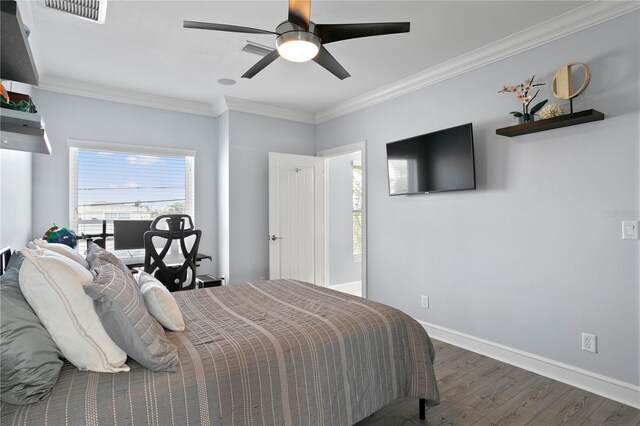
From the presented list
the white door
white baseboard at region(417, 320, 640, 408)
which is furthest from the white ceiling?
white baseboard at region(417, 320, 640, 408)

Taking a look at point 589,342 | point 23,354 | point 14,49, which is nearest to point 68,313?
point 23,354

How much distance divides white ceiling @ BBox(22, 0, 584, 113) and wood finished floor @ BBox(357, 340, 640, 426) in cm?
277

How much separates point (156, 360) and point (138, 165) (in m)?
3.65

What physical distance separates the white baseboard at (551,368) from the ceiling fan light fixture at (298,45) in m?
2.89

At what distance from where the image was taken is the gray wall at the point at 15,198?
226 cm

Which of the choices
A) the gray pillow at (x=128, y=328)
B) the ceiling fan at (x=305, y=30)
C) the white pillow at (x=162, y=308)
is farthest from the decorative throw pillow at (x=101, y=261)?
the ceiling fan at (x=305, y=30)

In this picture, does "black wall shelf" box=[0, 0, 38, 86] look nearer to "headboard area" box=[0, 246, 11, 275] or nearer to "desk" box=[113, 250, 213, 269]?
"headboard area" box=[0, 246, 11, 275]

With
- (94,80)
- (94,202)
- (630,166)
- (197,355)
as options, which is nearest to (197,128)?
(94,80)

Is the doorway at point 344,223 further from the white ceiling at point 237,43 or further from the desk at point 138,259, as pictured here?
the desk at point 138,259

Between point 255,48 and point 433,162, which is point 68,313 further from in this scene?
point 433,162

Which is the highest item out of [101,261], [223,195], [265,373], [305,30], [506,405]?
[305,30]

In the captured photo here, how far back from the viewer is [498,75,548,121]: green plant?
281 centimetres

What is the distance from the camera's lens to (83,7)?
246cm

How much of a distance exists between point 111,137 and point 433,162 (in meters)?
3.68
